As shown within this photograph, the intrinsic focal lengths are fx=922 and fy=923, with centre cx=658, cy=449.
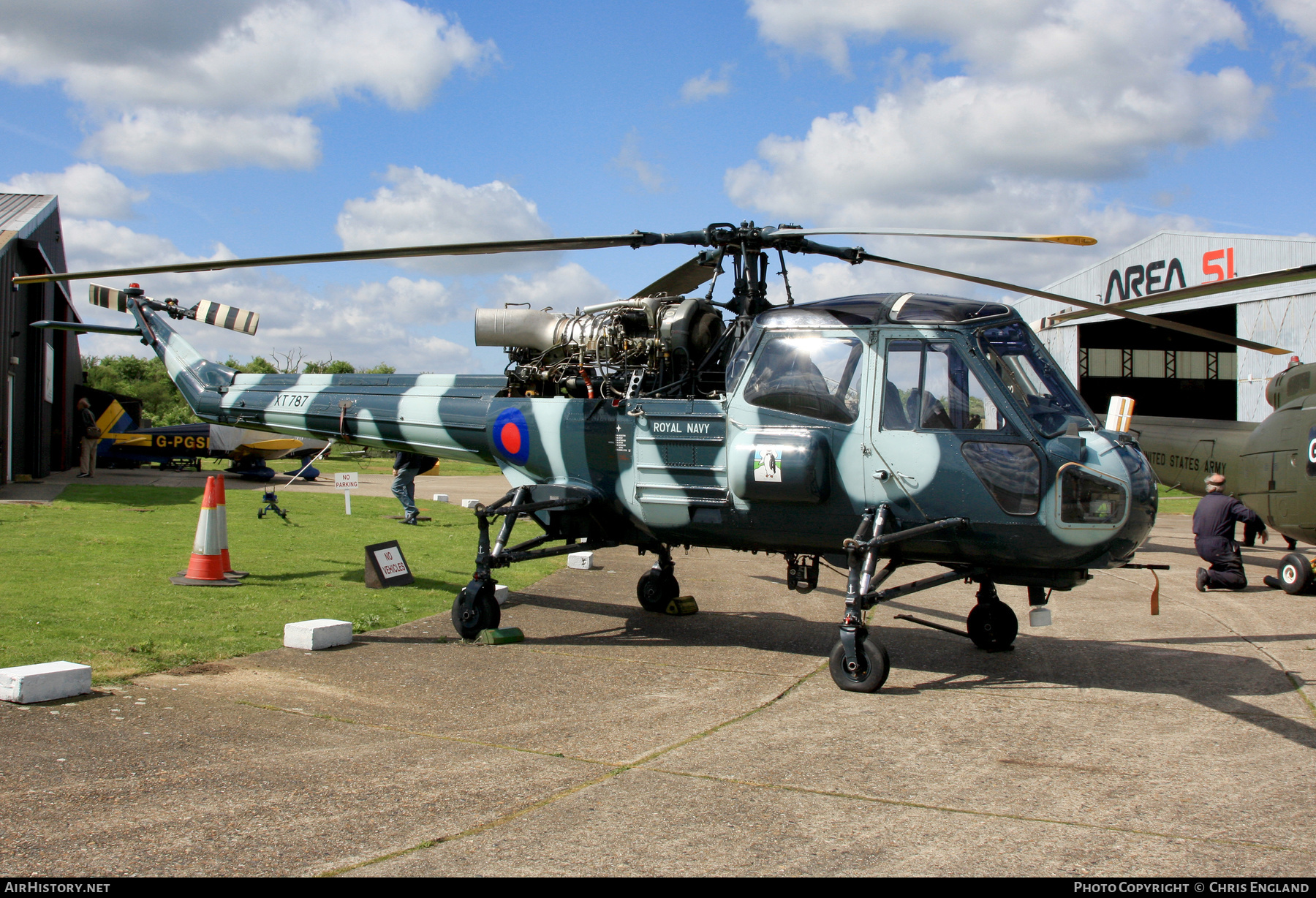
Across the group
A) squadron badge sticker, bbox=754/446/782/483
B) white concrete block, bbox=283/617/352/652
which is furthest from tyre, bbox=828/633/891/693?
white concrete block, bbox=283/617/352/652

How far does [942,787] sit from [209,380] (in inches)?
389

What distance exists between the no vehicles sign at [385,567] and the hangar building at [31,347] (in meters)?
12.8

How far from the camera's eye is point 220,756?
15.0 ft

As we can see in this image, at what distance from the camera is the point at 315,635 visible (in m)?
6.98

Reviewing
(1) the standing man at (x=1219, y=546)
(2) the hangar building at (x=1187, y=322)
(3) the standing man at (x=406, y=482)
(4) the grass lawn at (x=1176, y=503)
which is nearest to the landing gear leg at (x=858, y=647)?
(1) the standing man at (x=1219, y=546)

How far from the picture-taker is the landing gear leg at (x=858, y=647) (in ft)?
20.6

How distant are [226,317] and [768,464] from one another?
25.8 feet

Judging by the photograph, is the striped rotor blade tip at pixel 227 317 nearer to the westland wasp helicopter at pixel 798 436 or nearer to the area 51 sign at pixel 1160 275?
the westland wasp helicopter at pixel 798 436

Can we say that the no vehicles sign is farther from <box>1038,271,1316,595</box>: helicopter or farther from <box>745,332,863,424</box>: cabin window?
<box>1038,271,1316,595</box>: helicopter

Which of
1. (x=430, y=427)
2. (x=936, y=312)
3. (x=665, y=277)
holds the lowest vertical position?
(x=430, y=427)

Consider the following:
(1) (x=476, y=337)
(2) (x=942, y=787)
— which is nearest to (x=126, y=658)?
(1) (x=476, y=337)
